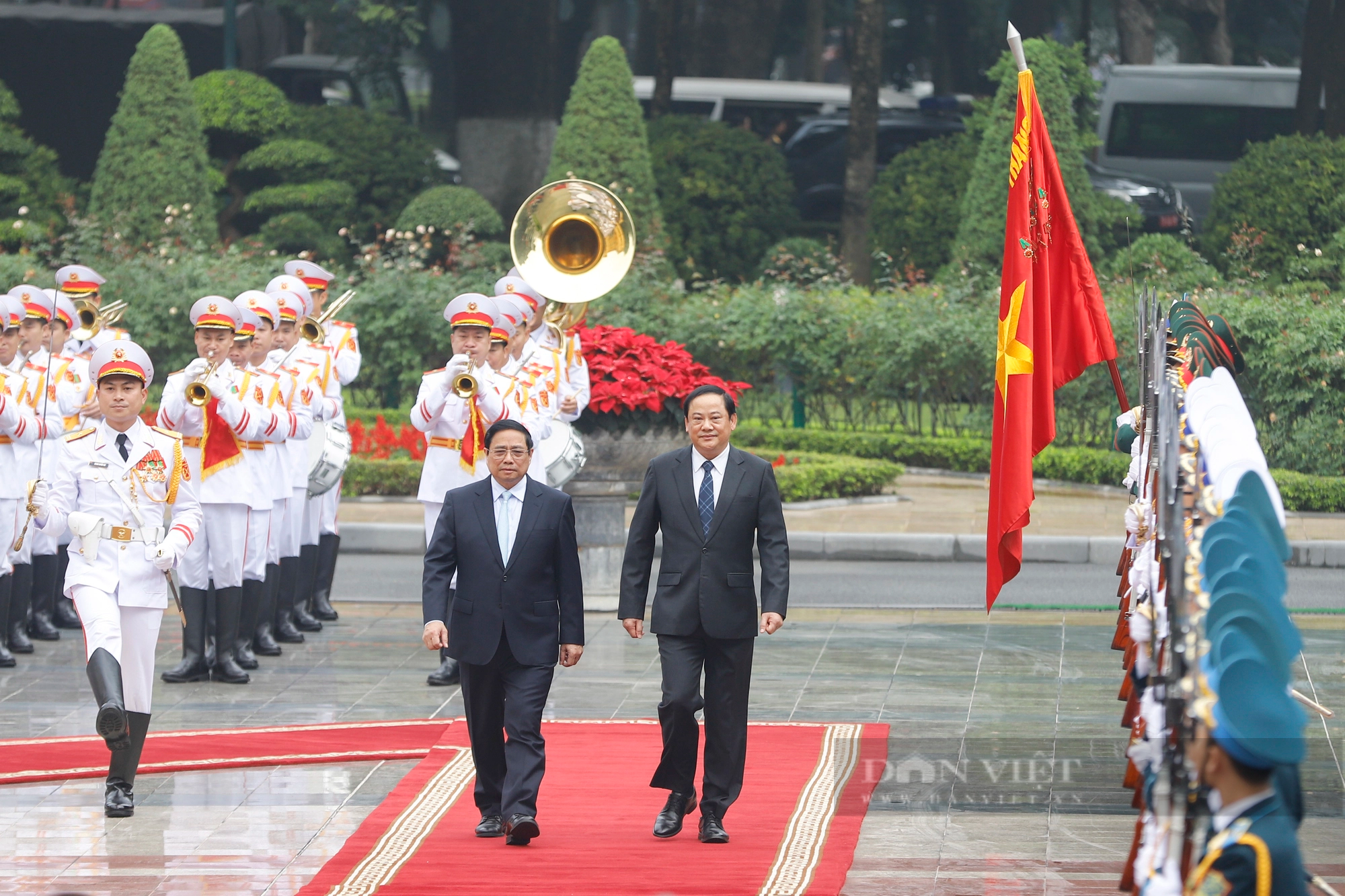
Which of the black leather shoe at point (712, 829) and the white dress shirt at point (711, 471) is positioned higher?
the white dress shirt at point (711, 471)

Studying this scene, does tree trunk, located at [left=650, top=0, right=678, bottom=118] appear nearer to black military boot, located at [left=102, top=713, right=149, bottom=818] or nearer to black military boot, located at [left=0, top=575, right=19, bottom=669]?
black military boot, located at [left=0, top=575, right=19, bottom=669]

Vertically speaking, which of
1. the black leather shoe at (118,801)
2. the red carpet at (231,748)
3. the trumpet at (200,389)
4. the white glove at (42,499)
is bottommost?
the red carpet at (231,748)

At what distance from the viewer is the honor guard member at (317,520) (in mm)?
11523

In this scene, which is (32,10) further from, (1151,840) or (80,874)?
(1151,840)

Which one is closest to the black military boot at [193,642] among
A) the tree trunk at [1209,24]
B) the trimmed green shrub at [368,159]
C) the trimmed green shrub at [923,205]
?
the trimmed green shrub at [923,205]

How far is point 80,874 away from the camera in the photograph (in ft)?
21.9

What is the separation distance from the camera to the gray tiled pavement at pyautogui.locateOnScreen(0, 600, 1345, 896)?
6.79 metres

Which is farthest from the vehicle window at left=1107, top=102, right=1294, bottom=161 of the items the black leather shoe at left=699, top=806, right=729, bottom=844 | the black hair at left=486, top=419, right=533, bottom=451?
the black leather shoe at left=699, top=806, right=729, bottom=844

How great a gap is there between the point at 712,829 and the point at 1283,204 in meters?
18.7

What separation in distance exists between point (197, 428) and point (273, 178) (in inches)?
762

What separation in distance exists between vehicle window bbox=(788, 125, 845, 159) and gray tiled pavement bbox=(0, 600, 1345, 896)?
19.5 m

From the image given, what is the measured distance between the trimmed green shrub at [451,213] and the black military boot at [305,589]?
1466 centimetres

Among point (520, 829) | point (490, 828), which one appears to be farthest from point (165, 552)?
point (520, 829)

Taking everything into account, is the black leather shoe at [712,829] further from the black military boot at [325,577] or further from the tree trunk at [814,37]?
the tree trunk at [814,37]
